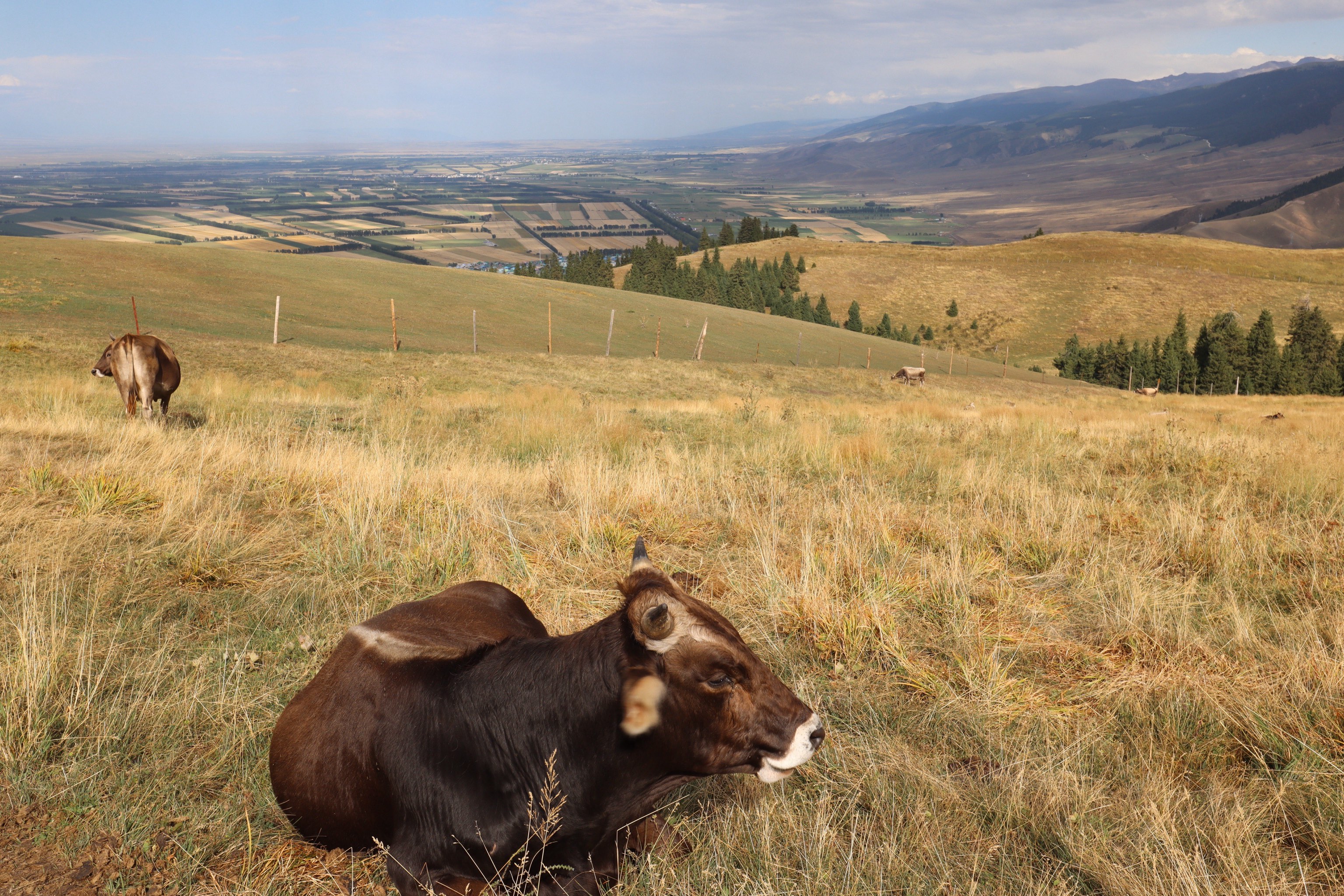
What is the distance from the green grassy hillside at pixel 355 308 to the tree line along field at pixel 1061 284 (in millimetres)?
47600

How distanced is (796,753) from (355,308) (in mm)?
42863

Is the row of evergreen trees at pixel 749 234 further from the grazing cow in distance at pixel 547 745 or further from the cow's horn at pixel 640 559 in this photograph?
the grazing cow in distance at pixel 547 745

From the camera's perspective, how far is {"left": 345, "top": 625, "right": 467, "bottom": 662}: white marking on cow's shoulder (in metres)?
3.49

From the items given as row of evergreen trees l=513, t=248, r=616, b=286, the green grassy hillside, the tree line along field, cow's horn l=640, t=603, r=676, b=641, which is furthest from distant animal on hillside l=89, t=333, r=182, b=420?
the tree line along field

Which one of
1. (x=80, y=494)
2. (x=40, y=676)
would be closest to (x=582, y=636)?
(x=40, y=676)

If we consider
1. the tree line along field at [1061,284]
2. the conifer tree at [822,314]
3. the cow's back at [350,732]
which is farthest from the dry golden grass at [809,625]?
the tree line along field at [1061,284]

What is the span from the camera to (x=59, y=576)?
5.80 meters

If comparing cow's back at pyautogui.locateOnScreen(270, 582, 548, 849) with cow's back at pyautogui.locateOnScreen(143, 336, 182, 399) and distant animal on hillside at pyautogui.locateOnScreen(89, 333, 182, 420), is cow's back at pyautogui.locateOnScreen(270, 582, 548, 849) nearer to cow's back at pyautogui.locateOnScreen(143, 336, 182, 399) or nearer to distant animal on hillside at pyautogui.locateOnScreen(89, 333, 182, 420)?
distant animal on hillside at pyautogui.locateOnScreen(89, 333, 182, 420)

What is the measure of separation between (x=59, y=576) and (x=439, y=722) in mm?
4352

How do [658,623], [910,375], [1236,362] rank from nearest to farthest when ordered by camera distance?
[658,623], [910,375], [1236,362]

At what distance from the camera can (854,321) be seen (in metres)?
104

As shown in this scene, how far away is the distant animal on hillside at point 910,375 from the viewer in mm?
42844

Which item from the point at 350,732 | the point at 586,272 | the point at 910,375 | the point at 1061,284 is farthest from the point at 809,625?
the point at 1061,284

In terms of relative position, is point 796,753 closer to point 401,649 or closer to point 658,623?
point 658,623
